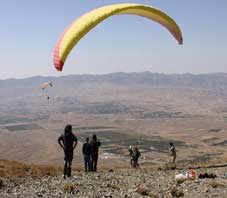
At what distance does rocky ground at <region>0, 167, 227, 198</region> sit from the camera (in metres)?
15.2

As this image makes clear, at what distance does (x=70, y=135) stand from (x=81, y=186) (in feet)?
8.30

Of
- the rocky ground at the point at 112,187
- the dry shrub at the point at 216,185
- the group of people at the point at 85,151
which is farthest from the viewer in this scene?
the group of people at the point at 85,151

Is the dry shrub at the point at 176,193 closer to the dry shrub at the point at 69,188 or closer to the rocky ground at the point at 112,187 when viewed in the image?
the rocky ground at the point at 112,187

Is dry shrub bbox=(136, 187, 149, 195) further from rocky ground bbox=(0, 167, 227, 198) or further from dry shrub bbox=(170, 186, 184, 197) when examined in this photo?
dry shrub bbox=(170, 186, 184, 197)

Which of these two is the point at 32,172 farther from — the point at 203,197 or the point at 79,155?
the point at 79,155

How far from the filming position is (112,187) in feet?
54.2

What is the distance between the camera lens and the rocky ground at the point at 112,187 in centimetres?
1520

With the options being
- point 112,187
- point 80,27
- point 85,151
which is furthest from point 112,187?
point 80,27

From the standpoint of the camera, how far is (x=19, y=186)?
1708cm

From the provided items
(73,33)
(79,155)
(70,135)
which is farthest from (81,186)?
(79,155)

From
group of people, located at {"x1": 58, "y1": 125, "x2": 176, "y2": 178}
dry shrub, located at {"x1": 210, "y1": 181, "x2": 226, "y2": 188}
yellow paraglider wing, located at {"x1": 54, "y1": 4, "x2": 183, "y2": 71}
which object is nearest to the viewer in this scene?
yellow paraglider wing, located at {"x1": 54, "y1": 4, "x2": 183, "y2": 71}

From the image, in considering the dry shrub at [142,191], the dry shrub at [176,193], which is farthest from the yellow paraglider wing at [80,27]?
the dry shrub at [176,193]

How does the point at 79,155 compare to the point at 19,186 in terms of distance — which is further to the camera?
the point at 79,155

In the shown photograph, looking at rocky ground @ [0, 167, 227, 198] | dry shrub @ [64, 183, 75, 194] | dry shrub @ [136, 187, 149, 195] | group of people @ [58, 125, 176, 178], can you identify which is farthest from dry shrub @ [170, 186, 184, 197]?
group of people @ [58, 125, 176, 178]
